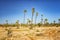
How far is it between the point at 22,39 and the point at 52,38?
288cm

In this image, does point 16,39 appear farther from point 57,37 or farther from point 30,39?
point 57,37

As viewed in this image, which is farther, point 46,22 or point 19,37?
point 46,22

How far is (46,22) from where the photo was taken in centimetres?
8519

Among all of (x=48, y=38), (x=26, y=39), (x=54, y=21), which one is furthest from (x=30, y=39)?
(x=54, y=21)

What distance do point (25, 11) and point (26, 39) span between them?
2319 inches

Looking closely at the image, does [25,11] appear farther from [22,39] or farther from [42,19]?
[22,39]

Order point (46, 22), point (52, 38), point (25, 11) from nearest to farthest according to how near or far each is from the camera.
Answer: point (52, 38)
point (25, 11)
point (46, 22)

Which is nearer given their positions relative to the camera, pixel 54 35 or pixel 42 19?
pixel 54 35

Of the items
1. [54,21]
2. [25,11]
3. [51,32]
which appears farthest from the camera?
[54,21]

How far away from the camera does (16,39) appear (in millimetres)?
11133

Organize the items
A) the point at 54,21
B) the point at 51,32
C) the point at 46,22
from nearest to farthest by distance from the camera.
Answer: the point at 51,32, the point at 46,22, the point at 54,21

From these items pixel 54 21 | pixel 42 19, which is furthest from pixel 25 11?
pixel 54 21

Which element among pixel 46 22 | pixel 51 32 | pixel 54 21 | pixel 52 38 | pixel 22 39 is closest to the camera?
pixel 22 39

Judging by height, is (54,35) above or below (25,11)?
below
